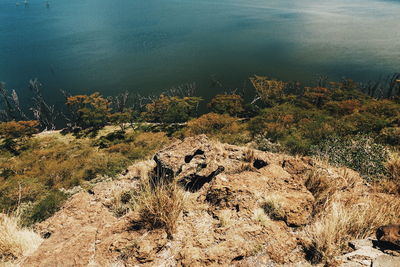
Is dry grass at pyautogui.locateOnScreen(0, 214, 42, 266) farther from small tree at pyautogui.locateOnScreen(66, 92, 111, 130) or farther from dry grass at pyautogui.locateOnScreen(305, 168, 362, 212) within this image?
small tree at pyautogui.locateOnScreen(66, 92, 111, 130)

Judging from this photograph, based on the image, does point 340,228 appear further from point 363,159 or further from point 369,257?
point 363,159

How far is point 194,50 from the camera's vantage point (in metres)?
70.8

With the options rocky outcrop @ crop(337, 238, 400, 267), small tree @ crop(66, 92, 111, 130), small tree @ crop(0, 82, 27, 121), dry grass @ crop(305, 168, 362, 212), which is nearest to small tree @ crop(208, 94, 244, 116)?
small tree @ crop(66, 92, 111, 130)

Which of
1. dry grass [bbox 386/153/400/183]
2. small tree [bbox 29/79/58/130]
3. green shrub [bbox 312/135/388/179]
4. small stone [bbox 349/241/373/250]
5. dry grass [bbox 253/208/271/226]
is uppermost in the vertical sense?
small stone [bbox 349/241/373/250]

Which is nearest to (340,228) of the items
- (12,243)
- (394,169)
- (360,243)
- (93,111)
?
(360,243)

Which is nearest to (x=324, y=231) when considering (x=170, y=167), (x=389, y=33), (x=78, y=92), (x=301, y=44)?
(x=170, y=167)

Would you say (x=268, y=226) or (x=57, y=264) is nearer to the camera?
Answer: (x=57, y=264)

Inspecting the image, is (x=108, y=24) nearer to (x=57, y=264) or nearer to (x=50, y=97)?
(x=50, y=97)

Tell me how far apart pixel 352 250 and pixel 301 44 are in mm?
79330

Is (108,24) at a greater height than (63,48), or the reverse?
(108,24)

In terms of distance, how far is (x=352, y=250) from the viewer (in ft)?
10.3

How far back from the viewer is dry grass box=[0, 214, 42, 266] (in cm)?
353

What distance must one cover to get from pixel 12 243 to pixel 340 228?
496 cm

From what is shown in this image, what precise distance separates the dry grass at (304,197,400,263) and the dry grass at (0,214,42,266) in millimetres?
4375
